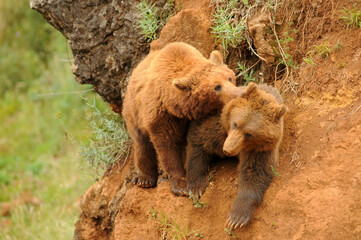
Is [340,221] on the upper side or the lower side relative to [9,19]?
upper

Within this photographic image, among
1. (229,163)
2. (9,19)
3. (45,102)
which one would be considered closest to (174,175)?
(229,163)

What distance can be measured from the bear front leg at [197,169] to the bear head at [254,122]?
2.23 feet

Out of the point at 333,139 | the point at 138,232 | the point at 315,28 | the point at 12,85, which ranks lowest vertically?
the point at 12,85

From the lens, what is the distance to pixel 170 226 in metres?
5.17

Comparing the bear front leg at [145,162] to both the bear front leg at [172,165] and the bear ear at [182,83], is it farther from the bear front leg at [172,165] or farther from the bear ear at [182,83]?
the bear ear at [182,83]

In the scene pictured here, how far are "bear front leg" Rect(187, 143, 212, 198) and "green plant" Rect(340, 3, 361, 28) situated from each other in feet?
7.18

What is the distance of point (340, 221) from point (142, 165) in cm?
266

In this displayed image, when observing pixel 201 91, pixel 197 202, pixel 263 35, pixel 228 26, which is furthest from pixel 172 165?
pixel 263 35

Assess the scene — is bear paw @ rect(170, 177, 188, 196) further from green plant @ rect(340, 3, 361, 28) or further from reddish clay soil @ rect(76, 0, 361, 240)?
green plant @ rect(340, 3, 361, 28)

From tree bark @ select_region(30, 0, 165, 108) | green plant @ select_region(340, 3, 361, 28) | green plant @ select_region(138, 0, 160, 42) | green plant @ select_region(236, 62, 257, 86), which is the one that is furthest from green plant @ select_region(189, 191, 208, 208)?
green plant @ select_region(340, 3, 361, 28)

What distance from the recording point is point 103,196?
21.9 ft

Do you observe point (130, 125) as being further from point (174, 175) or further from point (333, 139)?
point (333, 139)

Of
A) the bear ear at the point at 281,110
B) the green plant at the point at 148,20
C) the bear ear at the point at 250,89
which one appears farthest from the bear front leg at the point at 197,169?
the green plant at the point at 148,20

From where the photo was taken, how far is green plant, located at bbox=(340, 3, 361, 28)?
5.04 metres
